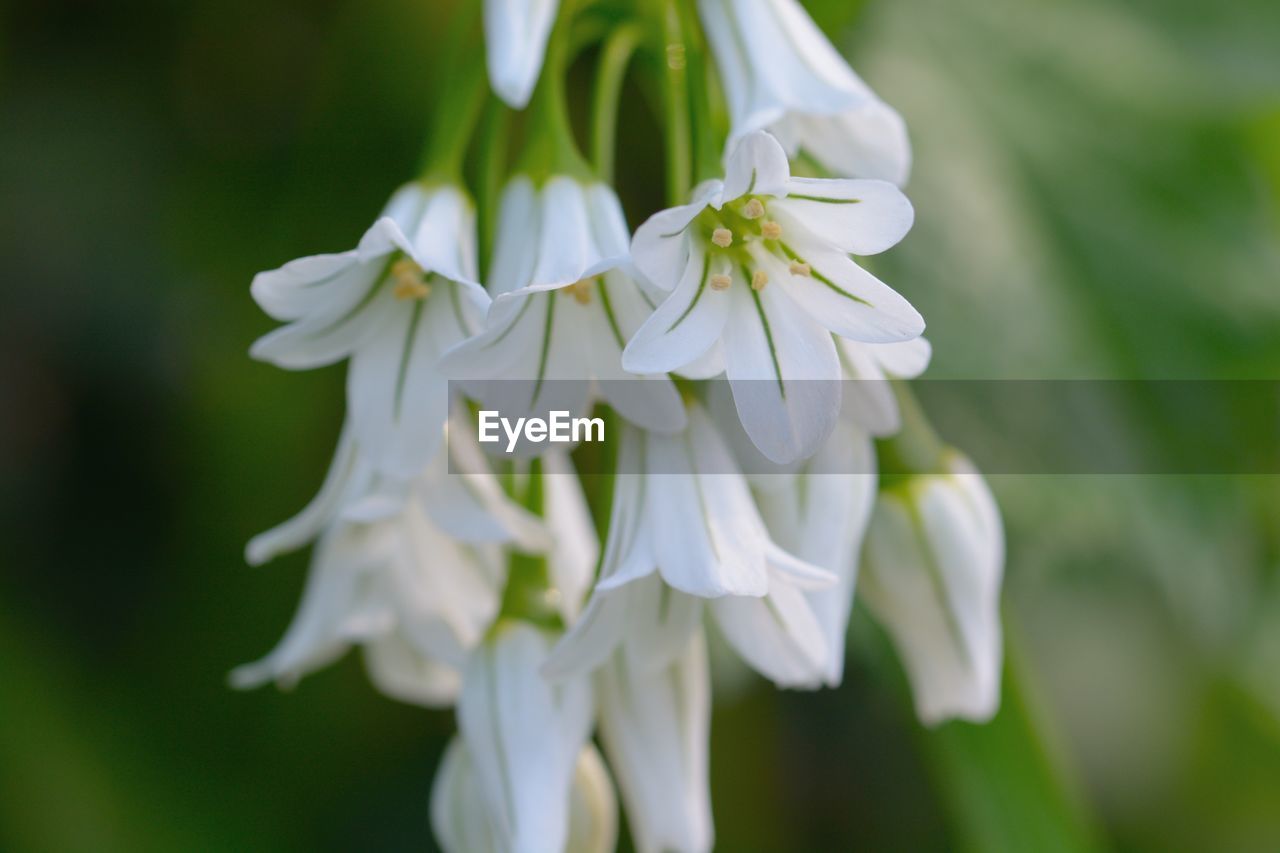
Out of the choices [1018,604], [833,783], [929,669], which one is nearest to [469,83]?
[929,669]

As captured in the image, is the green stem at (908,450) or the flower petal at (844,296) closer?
the flower petal at (844,296)

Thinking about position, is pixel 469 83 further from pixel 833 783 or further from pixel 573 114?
pixel 833 783

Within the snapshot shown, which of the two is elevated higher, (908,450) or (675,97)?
(675,97)

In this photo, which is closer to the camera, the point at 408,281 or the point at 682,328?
the point at 682,328

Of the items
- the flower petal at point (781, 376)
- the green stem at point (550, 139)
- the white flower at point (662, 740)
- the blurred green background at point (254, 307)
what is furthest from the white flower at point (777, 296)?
the blurred green background at point (254, 307)

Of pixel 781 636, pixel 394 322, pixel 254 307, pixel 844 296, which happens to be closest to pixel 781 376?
pixel 844 296

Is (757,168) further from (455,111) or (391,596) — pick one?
(391,596)

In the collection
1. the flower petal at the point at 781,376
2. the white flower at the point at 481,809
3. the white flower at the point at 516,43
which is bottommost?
the white flower at the point at 481,809

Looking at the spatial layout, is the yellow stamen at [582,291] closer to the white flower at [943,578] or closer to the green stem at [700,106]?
the green stem at [700,106]
